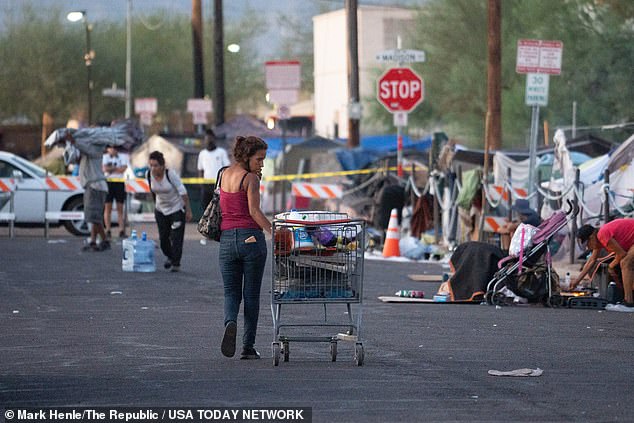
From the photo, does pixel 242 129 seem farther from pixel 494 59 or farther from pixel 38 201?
pixel 494 59

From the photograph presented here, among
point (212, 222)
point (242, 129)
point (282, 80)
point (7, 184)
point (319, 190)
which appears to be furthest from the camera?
point (242, 129)

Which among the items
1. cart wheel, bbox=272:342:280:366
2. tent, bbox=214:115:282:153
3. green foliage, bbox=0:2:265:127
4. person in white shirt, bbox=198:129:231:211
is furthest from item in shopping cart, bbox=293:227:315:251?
green foliage, bbox=0:2:265:127

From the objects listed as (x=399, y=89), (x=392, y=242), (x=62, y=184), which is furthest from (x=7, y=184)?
(x=392, y=242)

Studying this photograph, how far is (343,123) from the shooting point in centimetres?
8862

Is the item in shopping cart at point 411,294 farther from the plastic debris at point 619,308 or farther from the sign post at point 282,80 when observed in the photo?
the sign post at point 282,80

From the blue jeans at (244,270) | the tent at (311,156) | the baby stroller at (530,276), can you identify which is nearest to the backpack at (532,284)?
the baby stroller at (530,276)

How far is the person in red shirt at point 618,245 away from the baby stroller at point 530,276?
0.37m

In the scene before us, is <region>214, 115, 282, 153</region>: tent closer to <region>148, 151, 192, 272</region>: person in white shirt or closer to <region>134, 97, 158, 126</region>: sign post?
<region>134, 97, 158, 126</region>: sign post

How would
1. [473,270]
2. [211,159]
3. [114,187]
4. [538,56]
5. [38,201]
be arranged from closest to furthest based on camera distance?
[473,270], [538,56], [114,187], [38,201], [211,159]

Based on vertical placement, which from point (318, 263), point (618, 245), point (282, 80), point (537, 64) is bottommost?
point (618, 245)

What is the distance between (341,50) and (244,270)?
8046 cm

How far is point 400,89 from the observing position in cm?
2834

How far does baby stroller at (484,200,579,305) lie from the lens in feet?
53.2

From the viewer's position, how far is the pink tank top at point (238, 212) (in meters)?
11.7
